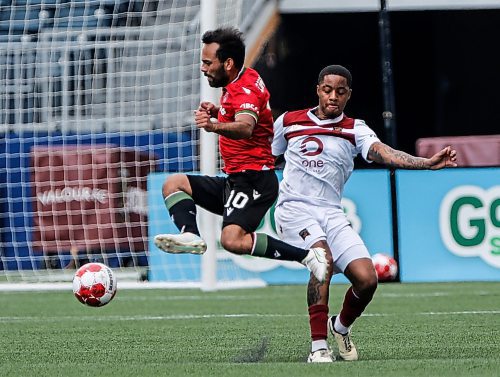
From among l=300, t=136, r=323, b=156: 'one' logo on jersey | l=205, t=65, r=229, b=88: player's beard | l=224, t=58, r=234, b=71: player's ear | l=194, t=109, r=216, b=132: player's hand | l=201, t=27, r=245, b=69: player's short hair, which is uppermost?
l=201, t=27, r=245, b=69: player's short hair

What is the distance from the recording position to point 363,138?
6.52m

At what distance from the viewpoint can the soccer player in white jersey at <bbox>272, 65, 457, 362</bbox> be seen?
6410 mm

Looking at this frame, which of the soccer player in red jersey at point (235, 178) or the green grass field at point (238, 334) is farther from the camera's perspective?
the soccer player in red jersey at point (235, 178)

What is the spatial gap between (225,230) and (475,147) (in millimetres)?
7295

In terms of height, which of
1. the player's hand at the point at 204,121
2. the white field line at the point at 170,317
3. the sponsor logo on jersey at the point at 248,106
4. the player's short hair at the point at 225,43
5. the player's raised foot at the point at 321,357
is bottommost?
the white field line at the point at 170,317

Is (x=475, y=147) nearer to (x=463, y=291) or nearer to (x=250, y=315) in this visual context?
(x=463, y=291)

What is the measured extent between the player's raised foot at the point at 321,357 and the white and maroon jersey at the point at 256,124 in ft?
3.95

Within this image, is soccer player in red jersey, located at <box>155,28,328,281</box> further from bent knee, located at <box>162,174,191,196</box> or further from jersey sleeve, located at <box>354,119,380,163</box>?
jersey sleeve, located at <box>354,119,380,163</box>

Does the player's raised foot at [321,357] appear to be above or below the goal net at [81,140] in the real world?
below

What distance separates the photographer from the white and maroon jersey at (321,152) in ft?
21.5

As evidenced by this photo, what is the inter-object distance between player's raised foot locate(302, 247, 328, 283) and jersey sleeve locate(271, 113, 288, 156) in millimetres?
732

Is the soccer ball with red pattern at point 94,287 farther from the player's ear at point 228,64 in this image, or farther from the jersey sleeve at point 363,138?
the jersey sleeve at point 363,138

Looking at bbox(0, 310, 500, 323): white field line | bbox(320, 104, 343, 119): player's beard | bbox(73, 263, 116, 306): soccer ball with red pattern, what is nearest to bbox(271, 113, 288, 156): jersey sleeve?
bbox(320, 104, 343, 119): player's beard

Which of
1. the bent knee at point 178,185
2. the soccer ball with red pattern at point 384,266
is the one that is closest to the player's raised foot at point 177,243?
the bent knee at point 178,185
